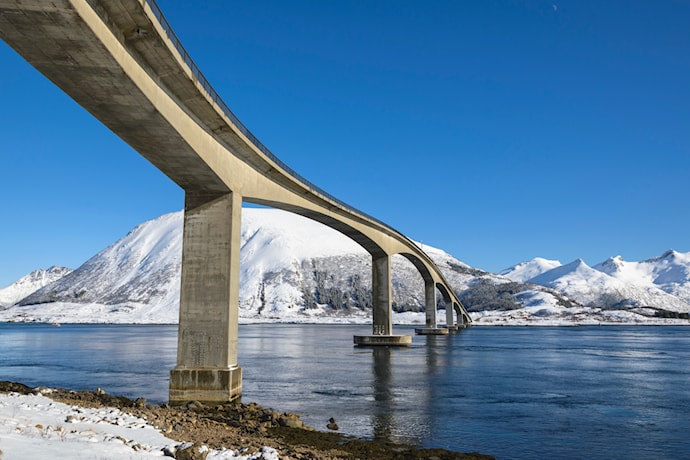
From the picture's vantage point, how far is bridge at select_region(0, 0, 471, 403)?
1298 centimetres

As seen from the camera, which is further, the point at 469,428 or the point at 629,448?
the point at 469,428

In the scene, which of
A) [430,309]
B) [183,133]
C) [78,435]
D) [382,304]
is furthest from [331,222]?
[430,309]

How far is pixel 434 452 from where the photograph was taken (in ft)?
53.2

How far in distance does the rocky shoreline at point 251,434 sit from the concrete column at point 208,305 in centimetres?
200

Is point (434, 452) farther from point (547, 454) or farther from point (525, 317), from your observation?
point (525, 317)

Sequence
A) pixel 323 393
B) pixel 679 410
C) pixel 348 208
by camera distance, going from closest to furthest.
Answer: pixel 679 410, pixel 323 393, pixel 348 208

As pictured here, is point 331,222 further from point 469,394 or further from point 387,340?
point 469,394

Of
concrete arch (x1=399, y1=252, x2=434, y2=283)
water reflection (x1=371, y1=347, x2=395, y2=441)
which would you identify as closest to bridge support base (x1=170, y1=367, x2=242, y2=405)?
water reflection (x1=371, y1=347, x2=395, y2=441)

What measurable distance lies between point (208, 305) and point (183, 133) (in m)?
8.36

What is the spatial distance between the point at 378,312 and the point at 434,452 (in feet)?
168

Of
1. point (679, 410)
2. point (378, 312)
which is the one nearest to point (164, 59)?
point (679, 410)

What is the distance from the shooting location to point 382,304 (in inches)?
2628

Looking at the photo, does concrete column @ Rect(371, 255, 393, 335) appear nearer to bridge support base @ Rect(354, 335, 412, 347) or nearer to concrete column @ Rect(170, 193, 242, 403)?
bridge support base @ Rect(354, 335, 412, 347)

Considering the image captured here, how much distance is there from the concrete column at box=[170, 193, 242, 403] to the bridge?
0.14ft
